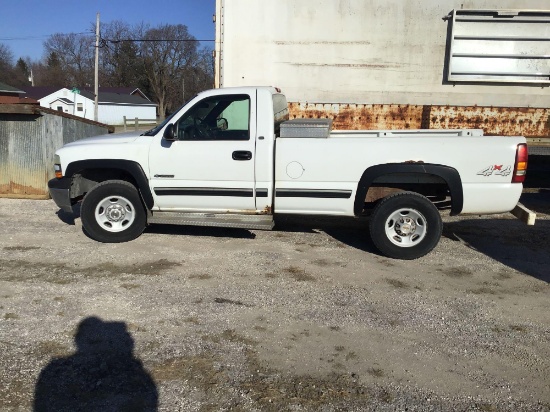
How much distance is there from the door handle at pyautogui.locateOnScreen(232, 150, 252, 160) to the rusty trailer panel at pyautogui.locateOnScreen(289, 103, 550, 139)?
2.33 meters

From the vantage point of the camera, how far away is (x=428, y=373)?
10.5 ft

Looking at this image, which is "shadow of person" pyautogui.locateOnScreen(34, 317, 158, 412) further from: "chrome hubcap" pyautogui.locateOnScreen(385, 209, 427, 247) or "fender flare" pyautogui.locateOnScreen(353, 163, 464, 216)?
"chrome hubcap" pyautogui.locateOnScreen(385, 209, 427, 247)

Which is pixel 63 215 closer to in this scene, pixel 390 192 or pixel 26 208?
pixel 26 208

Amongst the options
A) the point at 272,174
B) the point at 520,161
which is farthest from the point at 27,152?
the point at 520,161

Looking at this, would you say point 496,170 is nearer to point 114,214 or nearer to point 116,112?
point 114,214

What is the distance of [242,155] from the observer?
18.3 feet

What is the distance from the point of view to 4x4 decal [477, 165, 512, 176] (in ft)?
17.0

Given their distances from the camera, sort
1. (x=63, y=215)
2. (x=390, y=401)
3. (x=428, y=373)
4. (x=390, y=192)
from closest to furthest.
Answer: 1. (x=390, y=401)
2. (x=428, y=373)
3. (x=390, y=192)
4. (x=63, y=215)

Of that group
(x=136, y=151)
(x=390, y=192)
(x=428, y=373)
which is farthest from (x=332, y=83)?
(x=428, y=373)

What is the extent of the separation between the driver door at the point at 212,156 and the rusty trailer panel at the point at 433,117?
2.15 metres

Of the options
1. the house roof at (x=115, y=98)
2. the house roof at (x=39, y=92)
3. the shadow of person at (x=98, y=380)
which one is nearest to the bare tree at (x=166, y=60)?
the house roof at (x=115, y=98)

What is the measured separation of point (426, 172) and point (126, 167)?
3514 mm

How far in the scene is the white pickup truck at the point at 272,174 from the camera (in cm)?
529

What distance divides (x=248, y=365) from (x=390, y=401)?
96cm
